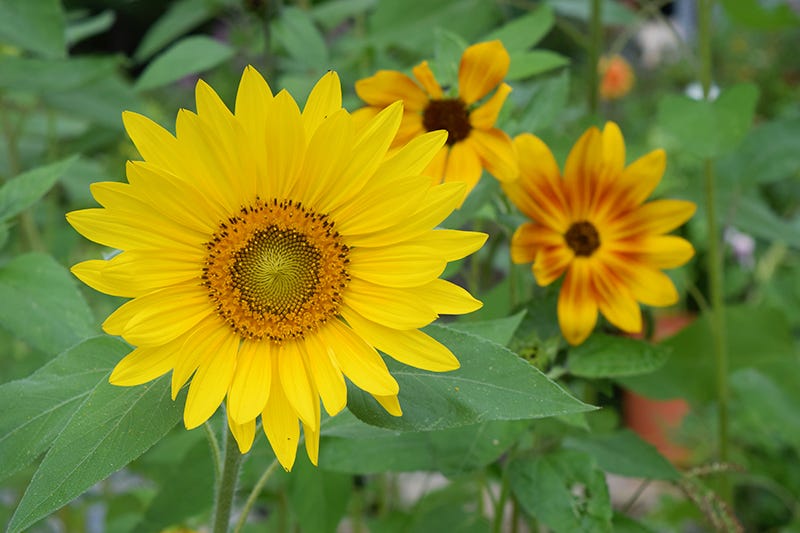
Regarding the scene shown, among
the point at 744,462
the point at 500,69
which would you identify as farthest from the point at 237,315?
the point at 744,462

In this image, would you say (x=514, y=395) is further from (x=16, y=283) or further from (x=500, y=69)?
(x=16, y=283)

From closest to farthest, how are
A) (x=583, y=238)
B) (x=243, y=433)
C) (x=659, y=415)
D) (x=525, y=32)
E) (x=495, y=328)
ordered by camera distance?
1. (x=243, y=433)
2. (x=495, y=328)
3. (x=583, y=238)
4. (x=525, y=32)
5. (x=659, y=415)

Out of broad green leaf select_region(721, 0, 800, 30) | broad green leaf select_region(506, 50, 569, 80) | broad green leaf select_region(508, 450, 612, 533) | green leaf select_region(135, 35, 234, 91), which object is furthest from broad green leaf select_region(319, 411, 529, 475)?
broad green leaf select_region(721, 0, 800, 30)

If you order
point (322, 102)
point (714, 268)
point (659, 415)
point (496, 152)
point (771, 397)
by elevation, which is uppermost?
point (322, 102)

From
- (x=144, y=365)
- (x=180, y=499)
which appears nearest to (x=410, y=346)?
(x=144, y=365)

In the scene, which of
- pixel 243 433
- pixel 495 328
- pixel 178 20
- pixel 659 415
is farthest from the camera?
pixel 659 415

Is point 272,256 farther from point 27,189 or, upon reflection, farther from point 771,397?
point 771,397
